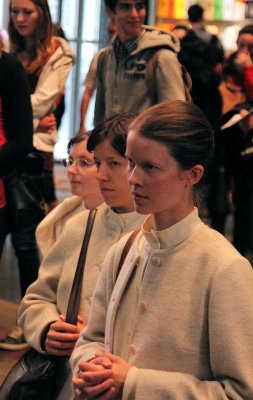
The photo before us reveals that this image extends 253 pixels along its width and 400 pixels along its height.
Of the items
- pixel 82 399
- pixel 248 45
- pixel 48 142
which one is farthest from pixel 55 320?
pixel 248 45

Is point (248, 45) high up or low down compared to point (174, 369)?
down

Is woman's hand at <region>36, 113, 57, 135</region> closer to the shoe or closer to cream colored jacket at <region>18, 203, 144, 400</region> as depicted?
the shoe

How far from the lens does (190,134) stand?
1975mm

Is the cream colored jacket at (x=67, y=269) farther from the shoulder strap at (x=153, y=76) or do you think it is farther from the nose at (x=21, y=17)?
the nose at (x=21, y=17)

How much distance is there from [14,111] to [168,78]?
3.29 feet

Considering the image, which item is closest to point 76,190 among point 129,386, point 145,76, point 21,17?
point 129,386

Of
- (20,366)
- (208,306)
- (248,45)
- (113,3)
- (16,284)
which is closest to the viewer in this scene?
(208,306)

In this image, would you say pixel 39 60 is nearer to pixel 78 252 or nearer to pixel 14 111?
pixel 14 111

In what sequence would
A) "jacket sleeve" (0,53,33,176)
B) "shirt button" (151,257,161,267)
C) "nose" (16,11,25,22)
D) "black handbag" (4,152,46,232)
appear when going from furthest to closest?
"nose" (16,11,25,22) < "black handbag" (4,152,46,232) < "jacket sleeve" (0,53,33,176) < "shirt button" (151,257,161,267)

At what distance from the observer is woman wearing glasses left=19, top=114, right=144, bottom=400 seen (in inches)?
103

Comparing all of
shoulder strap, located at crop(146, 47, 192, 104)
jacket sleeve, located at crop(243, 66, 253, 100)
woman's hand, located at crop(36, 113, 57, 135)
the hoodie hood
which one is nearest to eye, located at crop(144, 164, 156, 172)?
shoulder strap, located at crop(146, 47, 192, 104)

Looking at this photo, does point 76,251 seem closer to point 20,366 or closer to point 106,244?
point 106,244

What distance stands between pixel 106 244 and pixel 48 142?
242cm

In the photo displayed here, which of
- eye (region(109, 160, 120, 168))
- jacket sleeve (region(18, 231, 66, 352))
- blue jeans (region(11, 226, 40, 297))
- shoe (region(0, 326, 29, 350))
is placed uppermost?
eye (region(109, 160, 120, 168))
